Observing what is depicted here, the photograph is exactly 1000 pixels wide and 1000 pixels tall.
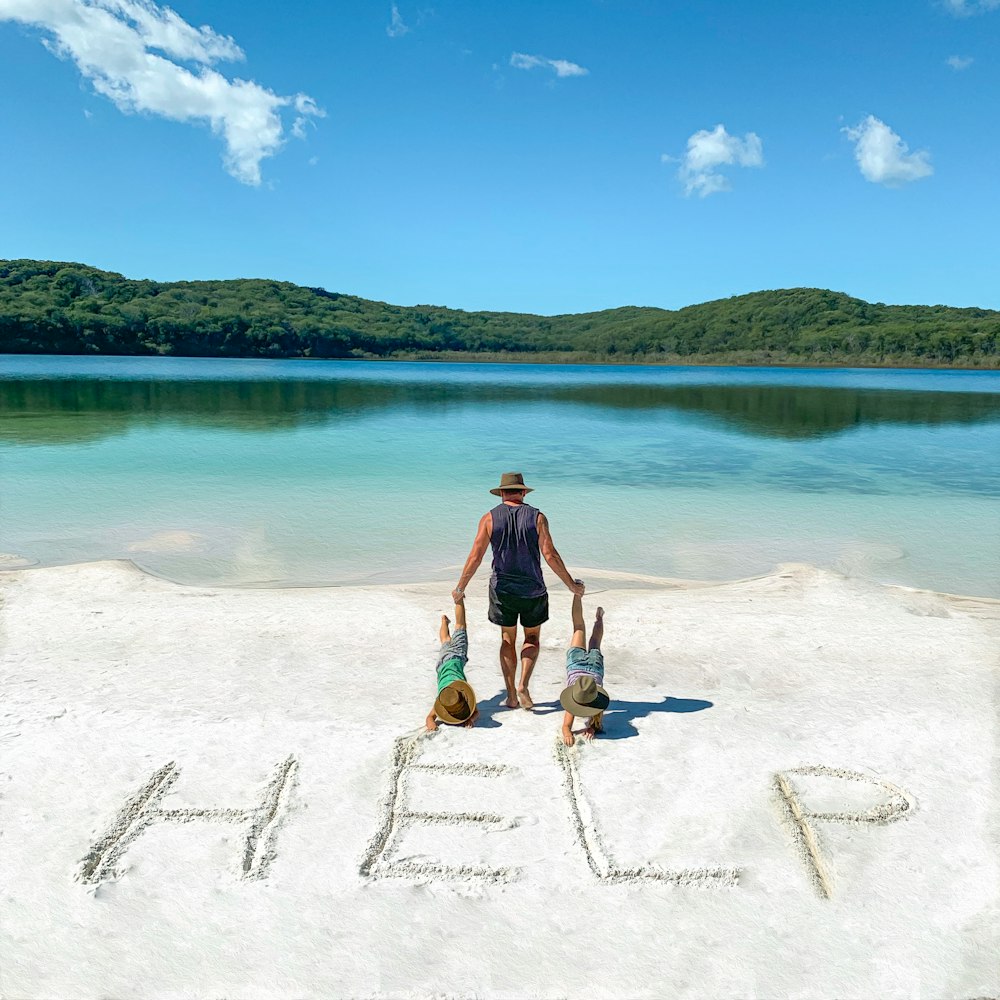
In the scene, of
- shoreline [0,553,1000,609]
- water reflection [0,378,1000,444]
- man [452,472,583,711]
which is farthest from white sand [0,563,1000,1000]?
water reflection [0,378,1000,444]

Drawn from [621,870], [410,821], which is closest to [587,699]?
[621,870]

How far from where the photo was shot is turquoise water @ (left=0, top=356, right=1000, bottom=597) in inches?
451

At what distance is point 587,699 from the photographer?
5.20 meters

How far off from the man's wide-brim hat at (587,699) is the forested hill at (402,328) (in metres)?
125

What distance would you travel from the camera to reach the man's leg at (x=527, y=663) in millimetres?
5910

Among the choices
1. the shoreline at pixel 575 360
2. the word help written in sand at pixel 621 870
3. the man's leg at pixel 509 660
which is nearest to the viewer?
the word help written in sand at pixel 621 870

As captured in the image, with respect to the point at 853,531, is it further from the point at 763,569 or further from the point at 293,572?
the point at 293,572

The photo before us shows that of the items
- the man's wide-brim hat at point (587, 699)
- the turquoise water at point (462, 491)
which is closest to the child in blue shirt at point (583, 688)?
the man's wide-brim hat at point (587, 699)

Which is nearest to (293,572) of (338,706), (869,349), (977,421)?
(338,706)

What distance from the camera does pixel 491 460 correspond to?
22.6 m

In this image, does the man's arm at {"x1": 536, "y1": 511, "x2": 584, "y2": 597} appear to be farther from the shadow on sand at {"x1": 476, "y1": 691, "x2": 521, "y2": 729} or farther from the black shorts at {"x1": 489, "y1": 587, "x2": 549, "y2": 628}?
the shadow on sand at {"x1": 476, "y1": 691, "x2": 521, "y2": 729}

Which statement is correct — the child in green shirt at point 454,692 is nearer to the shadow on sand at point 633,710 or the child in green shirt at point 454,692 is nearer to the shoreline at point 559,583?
the shadow on sand at point 633,710

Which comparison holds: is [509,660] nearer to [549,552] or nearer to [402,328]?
[549,552]

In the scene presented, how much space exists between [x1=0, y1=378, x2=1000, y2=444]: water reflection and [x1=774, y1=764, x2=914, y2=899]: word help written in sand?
24.1m
